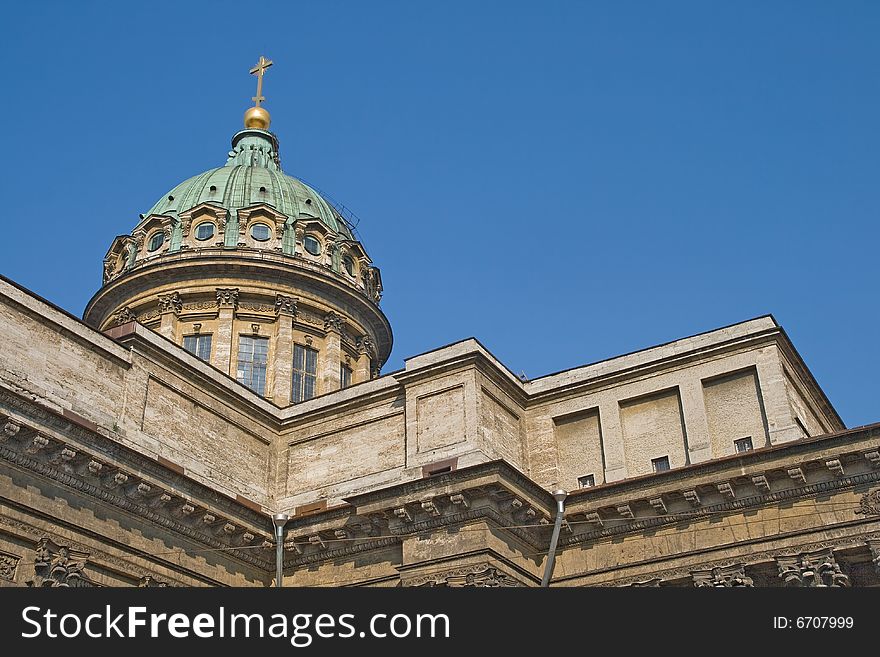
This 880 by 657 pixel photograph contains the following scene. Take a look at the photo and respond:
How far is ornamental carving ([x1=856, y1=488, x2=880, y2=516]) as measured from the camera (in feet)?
86.5

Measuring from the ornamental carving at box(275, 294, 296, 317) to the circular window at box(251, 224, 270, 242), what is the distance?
3714mm

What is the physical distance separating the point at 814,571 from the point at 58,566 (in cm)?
1796

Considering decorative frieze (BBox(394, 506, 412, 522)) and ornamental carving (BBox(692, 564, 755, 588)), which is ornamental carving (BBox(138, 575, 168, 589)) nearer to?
decorative frieze (BBox(394, 506, 412, 522))

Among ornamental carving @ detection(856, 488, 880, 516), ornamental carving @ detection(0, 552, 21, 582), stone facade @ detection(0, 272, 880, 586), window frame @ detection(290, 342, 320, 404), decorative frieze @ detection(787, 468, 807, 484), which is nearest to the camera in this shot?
ornamental carving @ detection(0, 552, 21, 582)

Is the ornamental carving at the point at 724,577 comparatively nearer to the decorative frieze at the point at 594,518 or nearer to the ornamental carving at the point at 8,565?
the decorative frieze at the point at 594,518

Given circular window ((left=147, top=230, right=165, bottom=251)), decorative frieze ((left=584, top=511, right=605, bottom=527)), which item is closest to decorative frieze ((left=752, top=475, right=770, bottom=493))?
decorative frieze ((left=584, top=511, right=605, bottom=527))

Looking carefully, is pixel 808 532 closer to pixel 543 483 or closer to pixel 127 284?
pixel 543 483

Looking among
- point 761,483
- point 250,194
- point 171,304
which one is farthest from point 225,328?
point 761,483

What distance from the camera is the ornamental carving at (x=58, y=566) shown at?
25.0m

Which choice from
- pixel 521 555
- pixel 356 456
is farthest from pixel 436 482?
pixel 356 456

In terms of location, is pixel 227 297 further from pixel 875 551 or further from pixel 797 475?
pixel 875 551

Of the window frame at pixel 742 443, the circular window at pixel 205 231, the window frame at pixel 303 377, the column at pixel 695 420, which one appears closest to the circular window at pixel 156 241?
the circular window at pixel 205 231

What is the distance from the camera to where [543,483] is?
3216 centimetres

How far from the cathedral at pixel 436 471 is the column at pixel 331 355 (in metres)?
9.61
